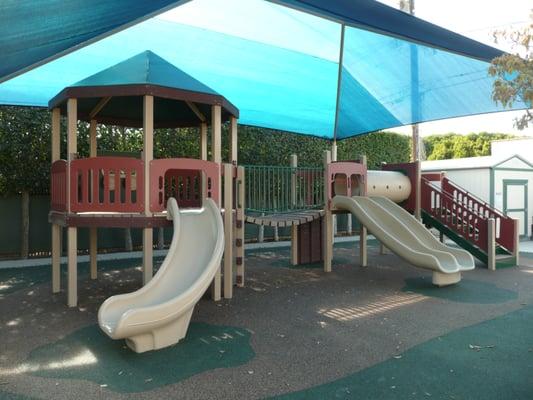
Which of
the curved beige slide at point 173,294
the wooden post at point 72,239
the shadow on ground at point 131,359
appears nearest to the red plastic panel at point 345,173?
the curved beige slide at point 173,294

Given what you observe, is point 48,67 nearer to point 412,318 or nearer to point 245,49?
point 245,49

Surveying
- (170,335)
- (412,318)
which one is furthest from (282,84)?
(170,335)

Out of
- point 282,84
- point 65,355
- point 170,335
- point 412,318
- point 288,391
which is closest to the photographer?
point 288,391

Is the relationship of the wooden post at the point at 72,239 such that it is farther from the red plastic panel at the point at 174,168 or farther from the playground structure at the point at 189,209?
the red plastic panel at the point at 174,168

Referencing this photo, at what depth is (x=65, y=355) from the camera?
4172 mm

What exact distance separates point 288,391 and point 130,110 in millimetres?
6523

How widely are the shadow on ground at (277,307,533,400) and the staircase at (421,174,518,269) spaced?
4.80m

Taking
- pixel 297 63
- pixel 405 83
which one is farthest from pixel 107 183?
pixel 405 83

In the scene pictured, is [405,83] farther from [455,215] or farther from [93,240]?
[93,240]

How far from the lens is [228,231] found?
6.69 meters

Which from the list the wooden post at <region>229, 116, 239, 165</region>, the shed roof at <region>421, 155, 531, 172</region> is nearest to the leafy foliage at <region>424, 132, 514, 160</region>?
the shed roof at <region>421, 155, 531, 172</region>

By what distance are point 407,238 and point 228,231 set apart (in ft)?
11.7

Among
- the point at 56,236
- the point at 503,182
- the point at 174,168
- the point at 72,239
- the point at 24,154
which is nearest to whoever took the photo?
the point at 174,168

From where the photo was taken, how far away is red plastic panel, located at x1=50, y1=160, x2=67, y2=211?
6.26 meters
